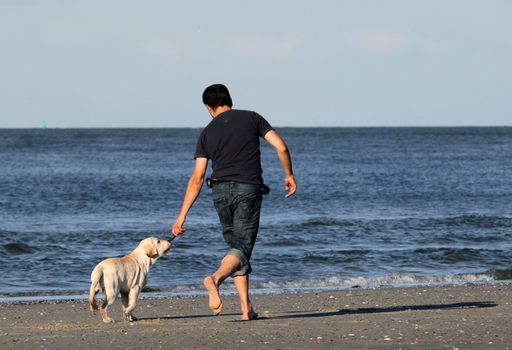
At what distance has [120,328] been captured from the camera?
7.80 metres

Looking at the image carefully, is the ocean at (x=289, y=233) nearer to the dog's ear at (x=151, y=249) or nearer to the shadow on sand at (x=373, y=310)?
the shadow on sand at (x=373, y=310)

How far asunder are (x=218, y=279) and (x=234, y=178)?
786 millimetres

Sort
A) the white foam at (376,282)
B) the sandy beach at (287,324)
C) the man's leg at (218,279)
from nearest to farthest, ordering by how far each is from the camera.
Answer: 1. the sandy beach at (287,324)
2. the man's leg at (218,279)
3. the white foam at (376,282)

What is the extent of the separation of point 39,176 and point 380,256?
1056 inches

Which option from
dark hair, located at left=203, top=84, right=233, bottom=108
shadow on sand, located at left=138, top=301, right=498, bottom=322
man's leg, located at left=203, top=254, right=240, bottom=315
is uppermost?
dark hair, located at left=203, top=84, right=233, bottom=108

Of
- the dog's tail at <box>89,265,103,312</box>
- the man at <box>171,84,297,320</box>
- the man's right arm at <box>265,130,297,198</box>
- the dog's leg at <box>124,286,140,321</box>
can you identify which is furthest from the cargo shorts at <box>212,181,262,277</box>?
the dog's tail at <box>89,265,103,312</box>

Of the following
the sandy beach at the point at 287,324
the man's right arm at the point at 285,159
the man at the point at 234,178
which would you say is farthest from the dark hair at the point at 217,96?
the sandy beach at the point at 287,324

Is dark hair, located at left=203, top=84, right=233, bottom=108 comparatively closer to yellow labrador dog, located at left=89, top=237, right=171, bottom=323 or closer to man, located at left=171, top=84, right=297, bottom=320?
man, located at left=171, top=84, right=297, bottom=320

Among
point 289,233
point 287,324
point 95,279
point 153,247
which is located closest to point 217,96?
point 153,247

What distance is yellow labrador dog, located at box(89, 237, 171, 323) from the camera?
26.2 feet

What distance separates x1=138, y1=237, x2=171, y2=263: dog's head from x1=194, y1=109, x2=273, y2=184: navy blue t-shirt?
0.93m

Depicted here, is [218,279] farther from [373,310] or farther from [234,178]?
[373,310]

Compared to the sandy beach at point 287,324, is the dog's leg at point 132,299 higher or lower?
higher

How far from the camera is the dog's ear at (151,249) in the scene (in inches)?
325
